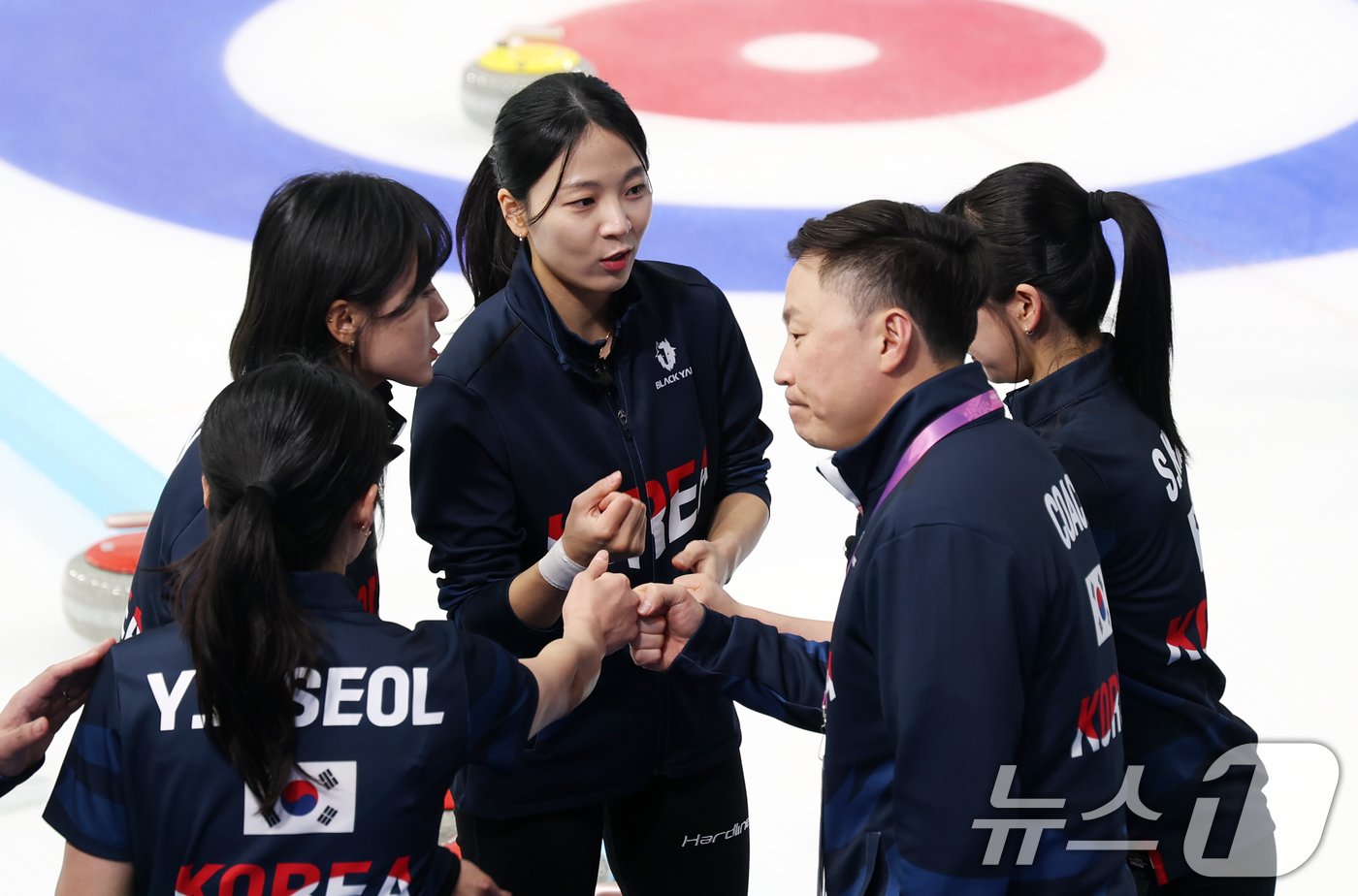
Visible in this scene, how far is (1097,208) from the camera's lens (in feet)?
7.88

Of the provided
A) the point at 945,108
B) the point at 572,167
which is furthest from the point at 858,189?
the point at 572,167

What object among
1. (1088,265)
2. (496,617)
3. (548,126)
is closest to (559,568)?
(496,617)

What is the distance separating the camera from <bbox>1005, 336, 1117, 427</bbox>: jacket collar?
2.32m

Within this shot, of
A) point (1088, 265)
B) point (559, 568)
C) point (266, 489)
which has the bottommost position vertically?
point (559, 568)

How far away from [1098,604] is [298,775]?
0.98 metres

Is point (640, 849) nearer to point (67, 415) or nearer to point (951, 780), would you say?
point (951, 780)

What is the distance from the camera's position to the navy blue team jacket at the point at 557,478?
2.52 meters

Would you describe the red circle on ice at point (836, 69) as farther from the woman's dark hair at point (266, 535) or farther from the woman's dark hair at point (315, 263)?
the woman's dark hair at point (266, 535)

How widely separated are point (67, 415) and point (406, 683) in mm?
4521

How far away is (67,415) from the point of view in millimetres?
5902

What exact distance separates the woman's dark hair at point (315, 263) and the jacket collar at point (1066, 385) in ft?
3.14

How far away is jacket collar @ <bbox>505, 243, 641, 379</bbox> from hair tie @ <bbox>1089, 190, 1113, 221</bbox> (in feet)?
2.48

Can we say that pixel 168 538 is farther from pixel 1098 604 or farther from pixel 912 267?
pixel 1098 604

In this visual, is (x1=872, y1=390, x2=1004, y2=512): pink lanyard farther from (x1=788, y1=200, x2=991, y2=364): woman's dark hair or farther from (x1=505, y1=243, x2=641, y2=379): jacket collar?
(x1=505, y1=243, x2=641, y2=379): jacket collar
